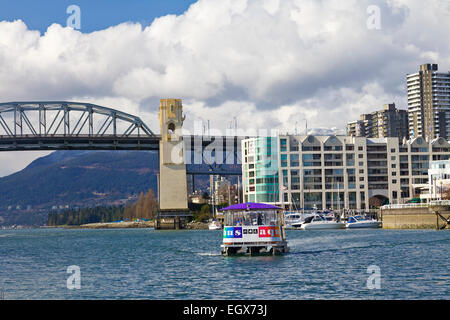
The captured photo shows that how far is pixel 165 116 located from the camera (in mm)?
163750

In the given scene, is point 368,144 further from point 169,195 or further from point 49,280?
point 49,280

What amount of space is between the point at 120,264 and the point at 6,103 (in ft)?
405

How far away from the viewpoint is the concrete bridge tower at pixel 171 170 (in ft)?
528

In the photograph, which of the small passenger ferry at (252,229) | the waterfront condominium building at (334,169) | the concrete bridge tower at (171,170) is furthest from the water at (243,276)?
the waterfront condominium building at (334,169)

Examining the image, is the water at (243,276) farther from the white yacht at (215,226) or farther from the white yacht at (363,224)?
the white yacht at (215,226)

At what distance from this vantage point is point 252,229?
178 ft

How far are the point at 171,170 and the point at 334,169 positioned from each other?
42489 millimetres

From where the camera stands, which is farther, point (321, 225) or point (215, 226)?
point (215, 226)

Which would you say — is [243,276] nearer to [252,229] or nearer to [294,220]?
[252,229]

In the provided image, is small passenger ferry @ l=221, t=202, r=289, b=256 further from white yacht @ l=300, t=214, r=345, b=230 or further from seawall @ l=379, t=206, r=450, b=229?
white yacht @ l=300, t=214, r=345, b=230

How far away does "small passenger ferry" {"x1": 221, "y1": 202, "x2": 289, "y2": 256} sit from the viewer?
54156mm

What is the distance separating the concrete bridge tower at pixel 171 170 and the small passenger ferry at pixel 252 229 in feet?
343

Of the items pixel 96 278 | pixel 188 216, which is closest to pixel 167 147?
pixel 188 216

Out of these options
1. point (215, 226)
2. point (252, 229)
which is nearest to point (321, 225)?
point (215, 226)
